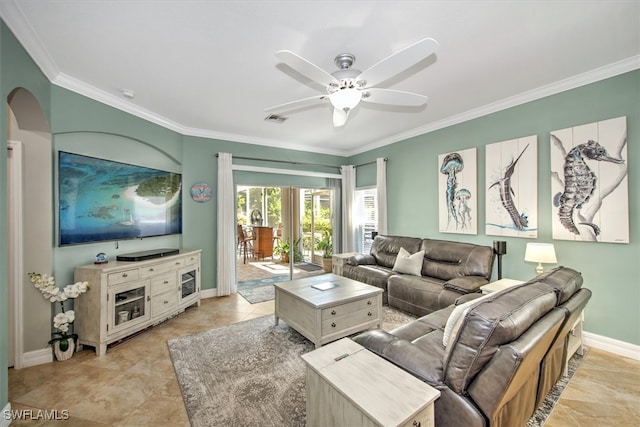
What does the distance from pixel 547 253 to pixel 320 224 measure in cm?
395

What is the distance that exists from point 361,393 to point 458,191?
3.55 meters

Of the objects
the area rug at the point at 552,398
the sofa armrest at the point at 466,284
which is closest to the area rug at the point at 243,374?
the sofa armrest at the point at 466,284

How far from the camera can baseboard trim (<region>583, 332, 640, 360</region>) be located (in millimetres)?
2553

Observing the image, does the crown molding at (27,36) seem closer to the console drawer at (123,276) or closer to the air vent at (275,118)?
the console drawer at (123,276)

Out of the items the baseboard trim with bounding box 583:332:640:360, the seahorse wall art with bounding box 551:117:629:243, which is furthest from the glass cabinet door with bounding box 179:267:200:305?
the baseboard trim with bounding box 583:332:640:360

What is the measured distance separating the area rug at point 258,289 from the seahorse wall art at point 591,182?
403cm

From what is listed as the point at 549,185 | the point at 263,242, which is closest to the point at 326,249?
the point at 263,242

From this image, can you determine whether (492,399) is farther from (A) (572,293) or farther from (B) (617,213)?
(B) (617,213)

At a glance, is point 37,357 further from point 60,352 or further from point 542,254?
point 542,254

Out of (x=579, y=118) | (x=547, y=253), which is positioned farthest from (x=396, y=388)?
(x=579, y=118)

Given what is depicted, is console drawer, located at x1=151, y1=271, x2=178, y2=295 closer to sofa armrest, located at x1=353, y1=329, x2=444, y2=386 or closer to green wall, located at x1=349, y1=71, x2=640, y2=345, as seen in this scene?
sofa armrest, located at x1=353, y1=329, x2=444, y2=386

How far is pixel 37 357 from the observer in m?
2.50

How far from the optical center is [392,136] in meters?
5.02

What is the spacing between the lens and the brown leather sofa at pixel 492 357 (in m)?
1.21
